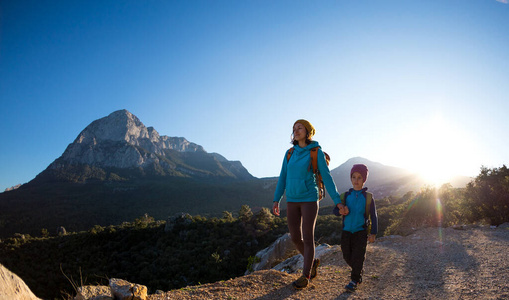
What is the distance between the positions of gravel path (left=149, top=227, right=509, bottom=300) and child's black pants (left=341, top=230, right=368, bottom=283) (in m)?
0.31

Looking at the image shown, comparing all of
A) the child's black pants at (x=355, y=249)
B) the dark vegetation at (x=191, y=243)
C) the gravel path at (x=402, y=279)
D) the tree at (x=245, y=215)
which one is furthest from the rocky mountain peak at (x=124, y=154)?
the child's black pants at (x=355, y=249)

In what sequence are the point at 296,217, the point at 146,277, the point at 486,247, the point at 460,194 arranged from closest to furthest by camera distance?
the point at 296,217 < the point at 486,247 < the point at 460,194 < the point at 146,277

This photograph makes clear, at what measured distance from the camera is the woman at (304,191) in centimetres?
340

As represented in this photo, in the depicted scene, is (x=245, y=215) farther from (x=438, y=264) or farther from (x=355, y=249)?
(x=355, y=249)

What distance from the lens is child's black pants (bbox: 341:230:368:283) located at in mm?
3502

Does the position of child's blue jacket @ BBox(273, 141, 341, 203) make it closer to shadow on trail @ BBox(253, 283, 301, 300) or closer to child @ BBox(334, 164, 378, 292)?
child @ BBox(334, 164, 378, 292)

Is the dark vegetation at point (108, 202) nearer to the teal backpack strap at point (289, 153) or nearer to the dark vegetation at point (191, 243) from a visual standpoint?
the dark vegetation at point (191, 243)

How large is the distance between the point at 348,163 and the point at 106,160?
13432 cm

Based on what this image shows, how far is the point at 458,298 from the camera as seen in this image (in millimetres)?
3086

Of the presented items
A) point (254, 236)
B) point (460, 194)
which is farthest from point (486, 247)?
point (254, 236)

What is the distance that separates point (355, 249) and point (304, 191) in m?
1.19

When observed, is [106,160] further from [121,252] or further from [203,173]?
[121,252]

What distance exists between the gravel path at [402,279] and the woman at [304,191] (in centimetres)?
50


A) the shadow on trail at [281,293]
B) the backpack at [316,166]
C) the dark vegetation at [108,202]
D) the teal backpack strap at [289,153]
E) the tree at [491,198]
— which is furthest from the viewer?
the dark vegetation at [108,202]
